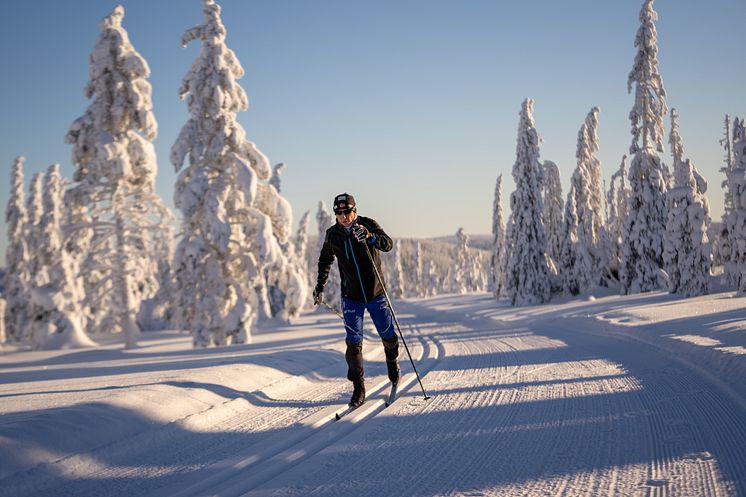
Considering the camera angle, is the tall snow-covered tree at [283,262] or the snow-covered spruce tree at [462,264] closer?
the tall snow-covered tree at [283,262]

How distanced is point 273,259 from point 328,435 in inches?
566

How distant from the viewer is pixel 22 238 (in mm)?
42719

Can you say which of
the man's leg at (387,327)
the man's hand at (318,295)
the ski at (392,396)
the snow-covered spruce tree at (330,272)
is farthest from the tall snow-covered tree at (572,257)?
the man's hand at (318,295)

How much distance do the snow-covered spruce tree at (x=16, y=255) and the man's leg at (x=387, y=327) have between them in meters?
46.4

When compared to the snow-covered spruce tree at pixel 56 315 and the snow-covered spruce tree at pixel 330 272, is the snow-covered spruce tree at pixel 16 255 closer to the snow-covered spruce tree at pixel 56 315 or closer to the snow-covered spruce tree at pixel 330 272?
the snow-covered spruce tree at pixel 56 315

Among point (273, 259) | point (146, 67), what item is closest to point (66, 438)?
point (273, 259)

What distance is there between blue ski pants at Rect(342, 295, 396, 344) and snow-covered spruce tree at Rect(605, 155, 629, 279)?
3303 cm

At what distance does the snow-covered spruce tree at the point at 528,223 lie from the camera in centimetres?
3572

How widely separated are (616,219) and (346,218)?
207ft

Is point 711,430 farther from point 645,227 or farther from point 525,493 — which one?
point 645,227

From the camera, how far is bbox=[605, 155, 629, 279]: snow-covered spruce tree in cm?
4031

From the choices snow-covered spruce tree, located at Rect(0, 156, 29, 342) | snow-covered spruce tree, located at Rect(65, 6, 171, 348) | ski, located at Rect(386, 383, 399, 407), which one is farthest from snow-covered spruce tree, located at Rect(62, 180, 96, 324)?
snow-covered spruce tree, located at Rect(0, 156, 29, 342)

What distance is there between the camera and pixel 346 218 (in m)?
5.87

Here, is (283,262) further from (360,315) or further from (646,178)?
(646,178)
